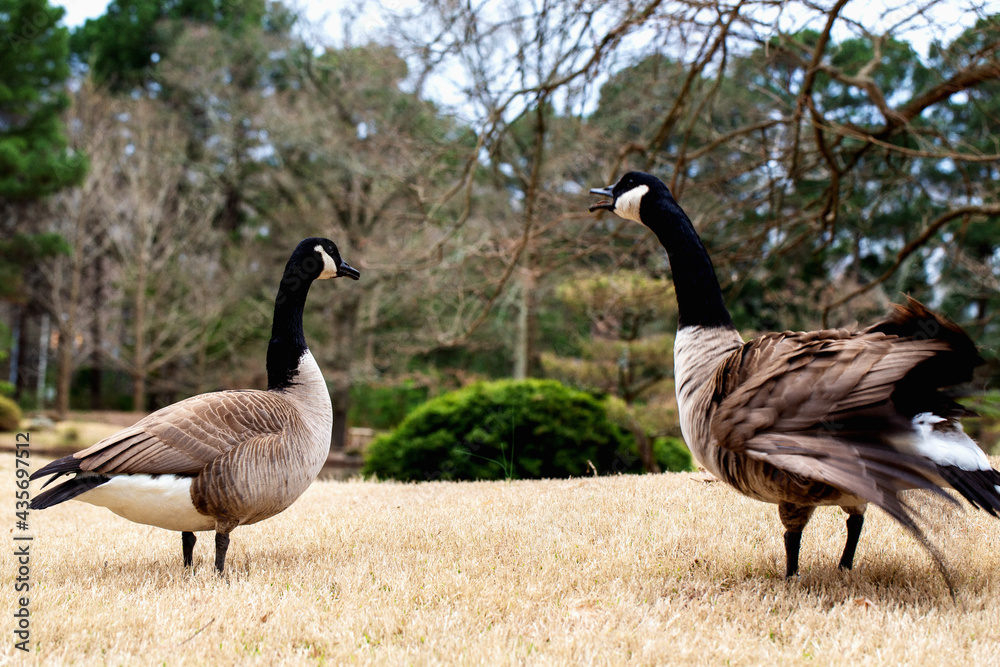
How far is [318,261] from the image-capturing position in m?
4.27

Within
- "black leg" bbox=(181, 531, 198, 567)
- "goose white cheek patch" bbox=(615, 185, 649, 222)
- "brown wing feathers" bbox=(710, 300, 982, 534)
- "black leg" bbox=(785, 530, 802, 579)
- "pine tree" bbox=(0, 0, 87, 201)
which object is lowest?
"black leg" bbox=(181, 531, 198, 567)

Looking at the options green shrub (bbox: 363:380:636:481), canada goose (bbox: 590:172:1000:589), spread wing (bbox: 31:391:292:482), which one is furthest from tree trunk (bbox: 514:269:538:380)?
canada goose (bbox: 590:172:1000:589)

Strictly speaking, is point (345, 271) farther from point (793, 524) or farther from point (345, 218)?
point (345, 218)

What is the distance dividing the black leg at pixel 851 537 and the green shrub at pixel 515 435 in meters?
5.24

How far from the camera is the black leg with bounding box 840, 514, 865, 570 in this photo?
322 centimetres

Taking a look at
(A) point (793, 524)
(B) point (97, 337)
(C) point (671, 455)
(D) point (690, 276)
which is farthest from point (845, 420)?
(B) point (97, 337)

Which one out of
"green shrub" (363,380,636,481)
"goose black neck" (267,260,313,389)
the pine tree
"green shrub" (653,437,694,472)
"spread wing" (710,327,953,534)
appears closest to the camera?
"spread wing" (710,327,953,534)

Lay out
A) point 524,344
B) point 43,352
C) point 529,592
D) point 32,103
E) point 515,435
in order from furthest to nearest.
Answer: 1. point 43,352
2. point 32,103
3. point 524,344
4. point 515,435
5. point 529,592

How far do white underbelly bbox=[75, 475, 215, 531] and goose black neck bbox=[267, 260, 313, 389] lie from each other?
37.2 inches

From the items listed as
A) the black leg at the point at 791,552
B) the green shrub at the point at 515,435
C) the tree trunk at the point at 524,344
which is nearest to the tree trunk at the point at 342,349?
the tree trunk at the point at 524,344

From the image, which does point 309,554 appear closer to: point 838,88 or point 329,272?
point 329,272

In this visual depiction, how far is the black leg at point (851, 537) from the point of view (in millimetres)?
3223

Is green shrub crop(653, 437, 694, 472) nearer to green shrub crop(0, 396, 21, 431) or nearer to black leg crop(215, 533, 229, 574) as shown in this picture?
black leg crop(215, 533, 229, 574)

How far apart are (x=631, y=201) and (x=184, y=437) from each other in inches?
106
